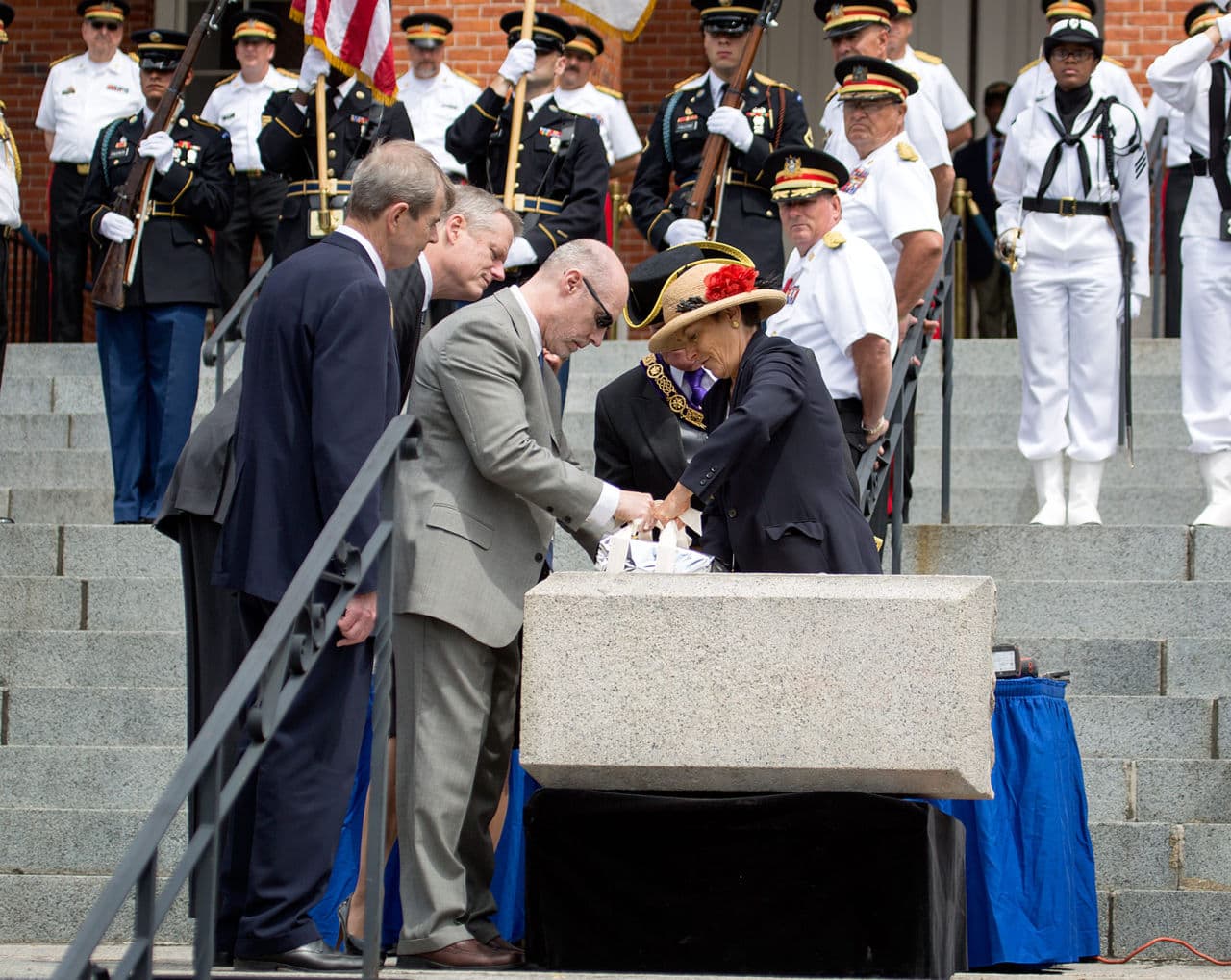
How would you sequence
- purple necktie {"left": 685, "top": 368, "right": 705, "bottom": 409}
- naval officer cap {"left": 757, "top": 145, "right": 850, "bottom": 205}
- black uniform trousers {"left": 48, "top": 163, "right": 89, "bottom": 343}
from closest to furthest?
purple necktie {"left": 685, "top": 368, "right": 705, "bottom": 409} → naval officer cap {"left": 757, "top": 145, "right": 850, "bottom": 205} → black uniform trousers {"left": 48, "top": 163, "right": 89, "bottom": 343}

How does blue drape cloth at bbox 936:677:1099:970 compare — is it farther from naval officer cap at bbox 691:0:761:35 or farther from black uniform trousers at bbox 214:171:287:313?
black uniform trousers at bbox 214:171:287:313

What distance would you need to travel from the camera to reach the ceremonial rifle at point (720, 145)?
29.4 feet

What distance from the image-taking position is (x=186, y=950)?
18.7ft

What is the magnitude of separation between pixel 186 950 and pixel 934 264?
12.0ft

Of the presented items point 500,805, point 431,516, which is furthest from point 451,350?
point 500,805

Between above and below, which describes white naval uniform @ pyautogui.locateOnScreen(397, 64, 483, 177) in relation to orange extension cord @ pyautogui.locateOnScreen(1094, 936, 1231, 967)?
above

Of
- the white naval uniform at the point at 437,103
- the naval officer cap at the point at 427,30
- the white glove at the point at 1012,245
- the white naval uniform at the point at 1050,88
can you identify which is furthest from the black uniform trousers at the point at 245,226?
the white glove at the point at 1012,245

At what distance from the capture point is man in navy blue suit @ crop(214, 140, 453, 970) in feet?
14.4

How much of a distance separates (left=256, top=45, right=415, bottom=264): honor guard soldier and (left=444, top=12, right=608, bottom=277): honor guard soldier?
0.32m

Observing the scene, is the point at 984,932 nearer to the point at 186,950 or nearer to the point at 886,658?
the point at 886,658

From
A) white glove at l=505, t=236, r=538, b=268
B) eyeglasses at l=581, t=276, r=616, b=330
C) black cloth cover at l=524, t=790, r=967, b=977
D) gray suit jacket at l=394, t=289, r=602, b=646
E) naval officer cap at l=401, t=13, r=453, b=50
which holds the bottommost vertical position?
black cloth cover at l=524, t=790, r=967, b=977

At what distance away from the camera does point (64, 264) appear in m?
12.5

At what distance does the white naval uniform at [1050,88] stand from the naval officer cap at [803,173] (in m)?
2.15

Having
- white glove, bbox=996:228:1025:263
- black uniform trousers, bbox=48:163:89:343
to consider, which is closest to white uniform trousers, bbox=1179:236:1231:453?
white glove, bbox=996:228:1025:263
